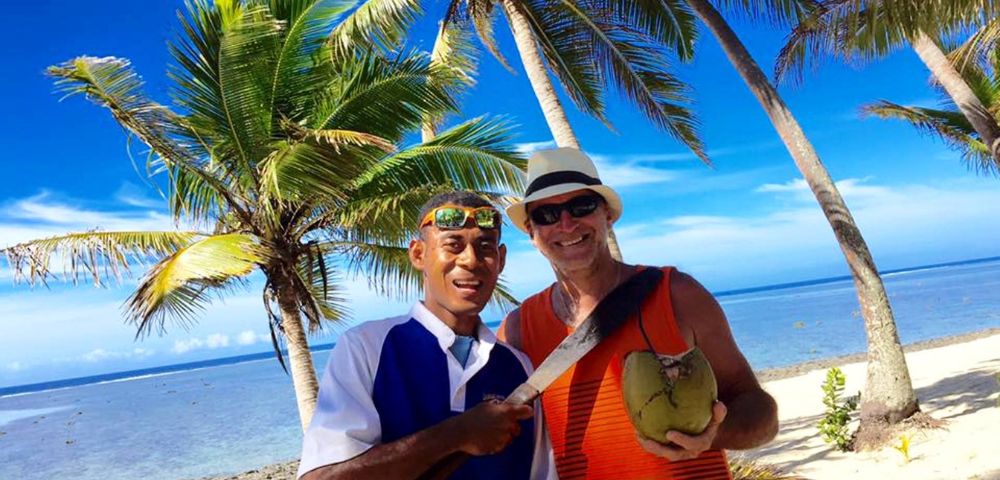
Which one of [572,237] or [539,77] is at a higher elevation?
[539,77]

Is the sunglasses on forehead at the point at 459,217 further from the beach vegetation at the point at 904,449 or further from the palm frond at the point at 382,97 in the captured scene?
the beach vegetation at the point at 904,449

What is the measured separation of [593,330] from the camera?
77.4 inches

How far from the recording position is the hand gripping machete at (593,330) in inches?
64.4

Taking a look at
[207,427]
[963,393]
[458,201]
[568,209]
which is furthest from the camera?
[207,427]

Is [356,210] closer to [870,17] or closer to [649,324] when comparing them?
[649,324]

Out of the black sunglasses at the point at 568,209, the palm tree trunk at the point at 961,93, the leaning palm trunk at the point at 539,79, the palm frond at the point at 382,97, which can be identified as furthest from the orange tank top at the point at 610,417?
the palm tree trunk at the point at 961,93

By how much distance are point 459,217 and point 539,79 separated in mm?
5960

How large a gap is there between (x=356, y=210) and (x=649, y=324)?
19.0 ft

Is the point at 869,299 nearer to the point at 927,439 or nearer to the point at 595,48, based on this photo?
the point at 927,439

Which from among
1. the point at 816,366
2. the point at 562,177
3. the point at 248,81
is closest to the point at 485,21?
the point at 248,81

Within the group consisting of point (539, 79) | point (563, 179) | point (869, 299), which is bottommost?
point (869, 299)

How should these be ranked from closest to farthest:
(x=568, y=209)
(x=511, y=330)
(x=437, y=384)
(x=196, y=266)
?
(x=437, y=384) < (x=568, y=209) < (x=511, y=330) < (x=196, y=266)

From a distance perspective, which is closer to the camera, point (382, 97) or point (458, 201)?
point (458, 201)

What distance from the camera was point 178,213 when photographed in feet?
25.8
